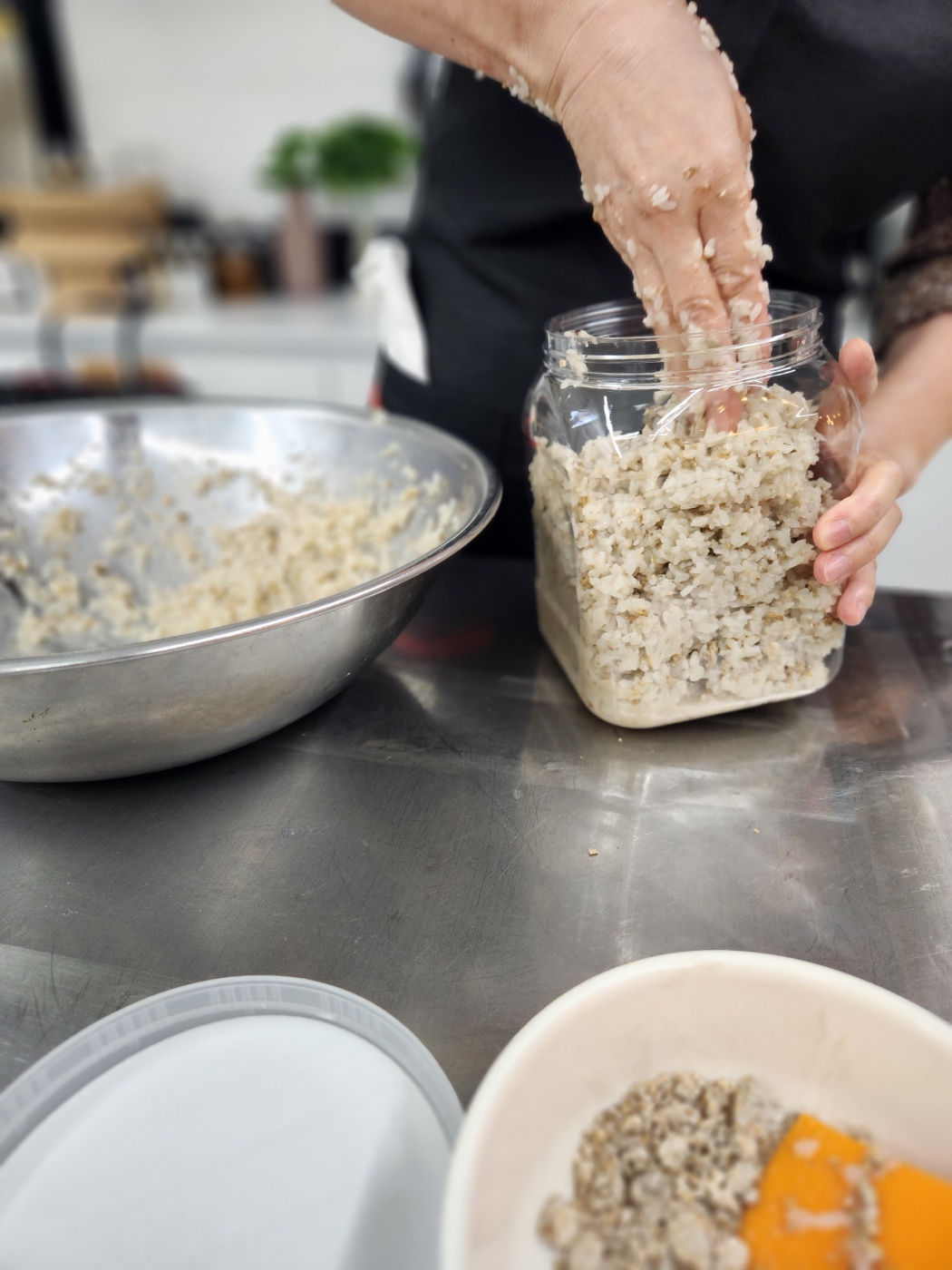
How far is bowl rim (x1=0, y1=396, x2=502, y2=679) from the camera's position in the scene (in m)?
0.49

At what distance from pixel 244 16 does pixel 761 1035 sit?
2.82 m

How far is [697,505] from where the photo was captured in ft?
1.73

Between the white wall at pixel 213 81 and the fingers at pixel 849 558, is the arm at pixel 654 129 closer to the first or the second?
the fingers at pixel 849 558

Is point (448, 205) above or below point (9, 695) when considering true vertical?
above

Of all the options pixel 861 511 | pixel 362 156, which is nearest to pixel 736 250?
pixel 861 511

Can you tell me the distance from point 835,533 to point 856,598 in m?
0.06

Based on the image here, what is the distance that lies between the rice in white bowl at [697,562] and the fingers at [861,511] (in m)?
0.01

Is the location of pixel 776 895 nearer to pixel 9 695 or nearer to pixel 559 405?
pixel 559 405

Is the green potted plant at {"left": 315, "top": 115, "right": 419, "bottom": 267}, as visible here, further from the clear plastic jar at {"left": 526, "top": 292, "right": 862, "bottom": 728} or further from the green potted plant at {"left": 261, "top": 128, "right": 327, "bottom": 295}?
the clear plastic jar at {"left": 526, "top": 292, "right": 862, "bottom": 728}

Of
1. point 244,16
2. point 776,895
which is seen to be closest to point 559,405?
point 776,895

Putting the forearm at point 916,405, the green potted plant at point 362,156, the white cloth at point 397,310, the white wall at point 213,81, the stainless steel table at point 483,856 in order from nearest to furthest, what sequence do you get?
the stainless steel table at point 483,856
the forearm at point 916,405
the white cloth at point 397,310
the green potted plant at point 362,156
the white wall at point 213,81

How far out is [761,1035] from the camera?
0.38m

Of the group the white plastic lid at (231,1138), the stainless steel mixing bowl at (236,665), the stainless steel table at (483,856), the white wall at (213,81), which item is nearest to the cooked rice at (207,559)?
the stainless steel mixing bowl at (236,665)

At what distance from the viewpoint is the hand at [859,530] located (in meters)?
0.55
